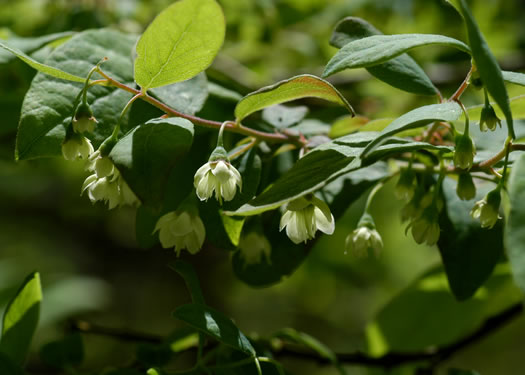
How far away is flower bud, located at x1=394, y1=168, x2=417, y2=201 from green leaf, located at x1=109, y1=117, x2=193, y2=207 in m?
0.40

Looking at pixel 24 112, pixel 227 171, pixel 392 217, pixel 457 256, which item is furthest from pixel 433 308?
pixel 392 217

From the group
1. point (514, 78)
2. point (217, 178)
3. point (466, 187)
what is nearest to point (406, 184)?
point (466, 187)

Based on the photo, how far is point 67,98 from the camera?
92 centimetres

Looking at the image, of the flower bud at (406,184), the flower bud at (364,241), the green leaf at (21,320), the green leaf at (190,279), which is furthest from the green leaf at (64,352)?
the flower bud at (406,184)

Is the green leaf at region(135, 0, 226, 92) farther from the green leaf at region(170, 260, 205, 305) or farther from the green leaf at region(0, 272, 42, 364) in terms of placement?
the green leaf at region(0, 272, 42, 364)

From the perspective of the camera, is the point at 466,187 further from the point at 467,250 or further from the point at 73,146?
the point at 73,146

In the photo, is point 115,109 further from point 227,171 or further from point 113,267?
point 113,267

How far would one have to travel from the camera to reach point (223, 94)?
4.03 ft

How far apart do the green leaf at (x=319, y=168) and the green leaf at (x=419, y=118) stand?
1.3 inches

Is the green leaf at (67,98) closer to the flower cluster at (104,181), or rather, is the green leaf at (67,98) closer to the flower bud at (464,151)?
the flower cluster at (104,181)

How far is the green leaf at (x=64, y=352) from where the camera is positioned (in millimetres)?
1270

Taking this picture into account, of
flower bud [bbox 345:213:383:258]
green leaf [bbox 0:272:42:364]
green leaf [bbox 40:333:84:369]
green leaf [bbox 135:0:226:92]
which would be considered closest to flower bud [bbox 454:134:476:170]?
flower bud [bbox 345:213:383:258]

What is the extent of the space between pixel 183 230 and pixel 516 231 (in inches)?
19.9

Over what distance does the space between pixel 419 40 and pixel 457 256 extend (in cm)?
47
